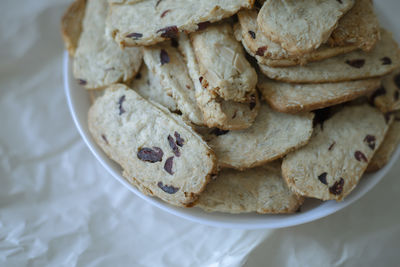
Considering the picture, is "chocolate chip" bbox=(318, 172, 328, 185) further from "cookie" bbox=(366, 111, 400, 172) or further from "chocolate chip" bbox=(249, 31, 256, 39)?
"chocolate chip" bbox=(249, 31, 256, 39)

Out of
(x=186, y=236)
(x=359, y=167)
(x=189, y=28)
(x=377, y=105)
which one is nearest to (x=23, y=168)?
(x=186, y=236)

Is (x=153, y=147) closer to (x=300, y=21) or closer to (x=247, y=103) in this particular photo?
(x=247, y=103)

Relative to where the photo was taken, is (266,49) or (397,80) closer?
(266,49)

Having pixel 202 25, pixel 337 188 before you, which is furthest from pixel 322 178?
pixel 202 25

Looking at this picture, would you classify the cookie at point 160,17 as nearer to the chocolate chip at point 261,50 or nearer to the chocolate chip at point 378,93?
the chocolate chip at point 261,50

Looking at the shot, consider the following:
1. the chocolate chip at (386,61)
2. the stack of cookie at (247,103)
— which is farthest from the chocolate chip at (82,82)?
the chocolate chip at (386,61)

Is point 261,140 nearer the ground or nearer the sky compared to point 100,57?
nearer the ground

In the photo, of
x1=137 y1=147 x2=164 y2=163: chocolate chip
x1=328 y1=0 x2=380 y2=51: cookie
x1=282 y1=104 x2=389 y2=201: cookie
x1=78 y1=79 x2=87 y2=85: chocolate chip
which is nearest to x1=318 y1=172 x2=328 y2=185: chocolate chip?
x1=282 y1=104 x2=389 y2=201: cookie
